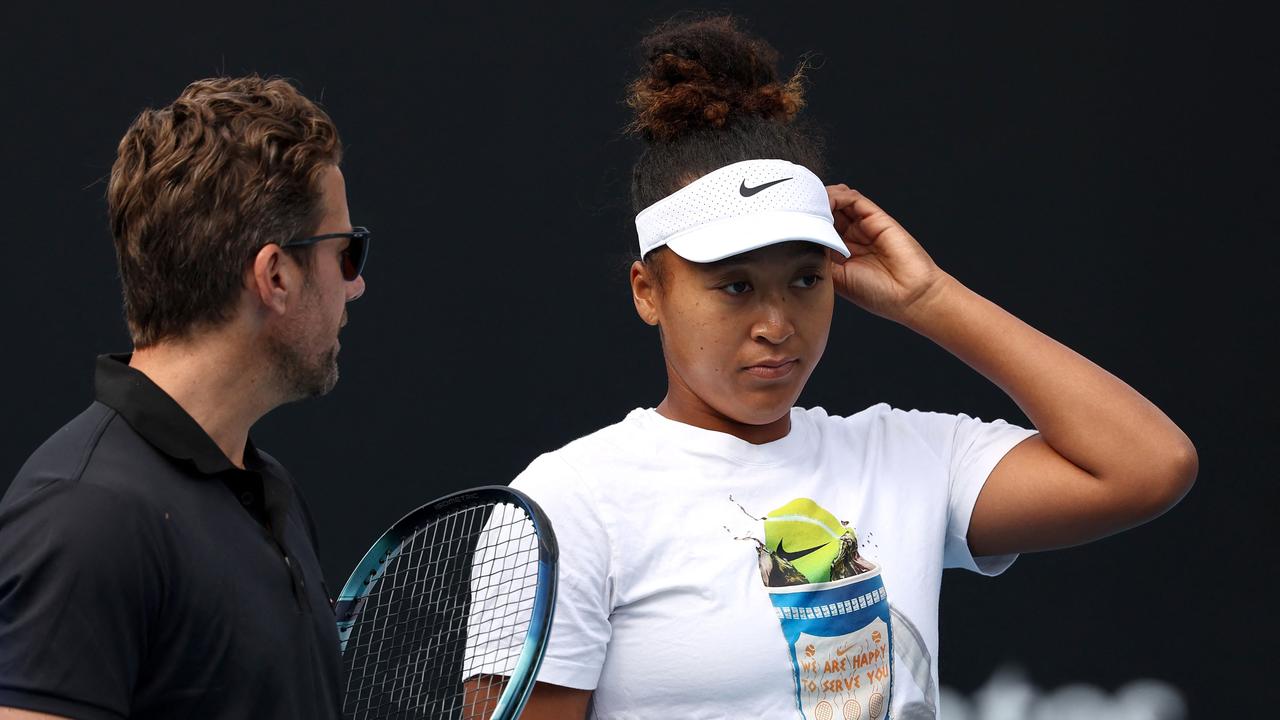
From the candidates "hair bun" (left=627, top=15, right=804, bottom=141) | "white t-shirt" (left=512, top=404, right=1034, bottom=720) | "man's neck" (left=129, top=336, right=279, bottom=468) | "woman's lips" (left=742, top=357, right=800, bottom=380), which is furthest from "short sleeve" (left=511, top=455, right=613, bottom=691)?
"hair bun" (left=627, top=15, right=804, bottom=141)

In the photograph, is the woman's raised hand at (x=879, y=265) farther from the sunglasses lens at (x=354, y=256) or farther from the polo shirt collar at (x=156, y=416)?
the polo shirt collar at (x=156, y=416)

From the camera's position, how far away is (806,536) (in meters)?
1.90

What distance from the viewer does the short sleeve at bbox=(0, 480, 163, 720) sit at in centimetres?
126

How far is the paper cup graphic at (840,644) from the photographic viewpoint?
1.83 m

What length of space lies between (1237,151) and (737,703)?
207 centimetres

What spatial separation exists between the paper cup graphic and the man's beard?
61 centimetres

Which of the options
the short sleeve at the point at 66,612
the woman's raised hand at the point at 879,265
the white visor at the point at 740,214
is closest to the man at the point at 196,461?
the short sleeve at the point at 66,612

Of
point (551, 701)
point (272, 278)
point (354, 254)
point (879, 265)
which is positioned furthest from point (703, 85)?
point (551, 701)

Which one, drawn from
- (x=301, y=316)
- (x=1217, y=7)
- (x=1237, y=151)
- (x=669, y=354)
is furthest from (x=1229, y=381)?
(x=301, y=316)

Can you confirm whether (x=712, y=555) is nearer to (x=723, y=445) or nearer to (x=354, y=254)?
(x=723, y=445)

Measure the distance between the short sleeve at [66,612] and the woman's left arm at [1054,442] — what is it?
3.98 feet

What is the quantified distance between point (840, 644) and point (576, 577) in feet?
1.14

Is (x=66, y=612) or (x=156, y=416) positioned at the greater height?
(x=156, y=416)

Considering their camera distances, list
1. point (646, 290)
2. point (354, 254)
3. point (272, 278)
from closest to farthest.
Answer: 1. point (272, 278)
2. point (354, 254)
3. point (646, 290)
